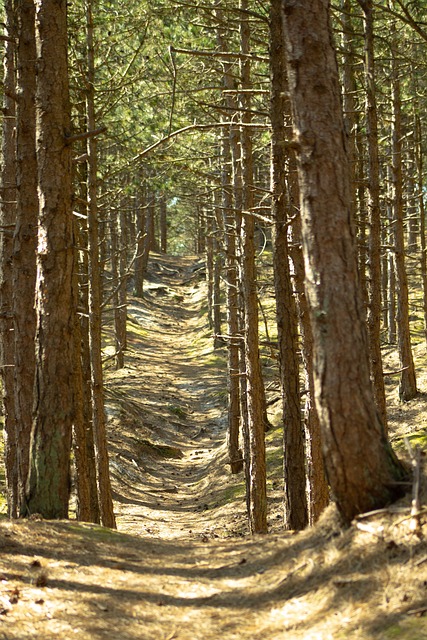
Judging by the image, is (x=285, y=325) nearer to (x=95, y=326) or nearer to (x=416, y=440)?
(x=95, y=326)

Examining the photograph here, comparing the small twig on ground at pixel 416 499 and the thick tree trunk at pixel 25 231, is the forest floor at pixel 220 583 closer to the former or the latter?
the small twig on ground at pixel 416 499

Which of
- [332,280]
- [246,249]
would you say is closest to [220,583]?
[332,280]

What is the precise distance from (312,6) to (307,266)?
210 cm

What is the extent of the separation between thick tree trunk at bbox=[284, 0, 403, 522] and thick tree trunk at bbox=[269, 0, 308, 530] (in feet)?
11.1

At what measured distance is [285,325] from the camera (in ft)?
29.2

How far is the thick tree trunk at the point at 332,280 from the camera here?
5051mm

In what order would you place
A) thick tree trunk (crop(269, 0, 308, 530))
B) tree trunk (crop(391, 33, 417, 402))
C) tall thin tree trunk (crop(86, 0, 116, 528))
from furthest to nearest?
tree trunk (crop(391, 33, 417, 402)) → tall thin tree trunk (crop(86, 0, 116, 528)) → thick tree trunk (crop(269, 0, 308, 530))

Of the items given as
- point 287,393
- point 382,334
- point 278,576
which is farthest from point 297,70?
point 382,334

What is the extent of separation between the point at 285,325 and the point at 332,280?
3.80 metres

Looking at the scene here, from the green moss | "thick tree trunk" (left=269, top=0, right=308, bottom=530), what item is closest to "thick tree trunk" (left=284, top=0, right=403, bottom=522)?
"thick tree trunk" (left=269, top=0, right=308, bottom=530)

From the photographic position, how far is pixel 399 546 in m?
4.61

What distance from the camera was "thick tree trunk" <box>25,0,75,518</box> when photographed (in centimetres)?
722

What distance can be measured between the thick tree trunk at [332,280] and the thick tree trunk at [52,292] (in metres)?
3.06

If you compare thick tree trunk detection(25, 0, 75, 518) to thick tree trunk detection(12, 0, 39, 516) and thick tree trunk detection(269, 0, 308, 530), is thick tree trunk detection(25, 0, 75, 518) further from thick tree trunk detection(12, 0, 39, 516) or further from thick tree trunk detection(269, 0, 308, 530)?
thick tree trunk detection(269, 0, 308, 530)
